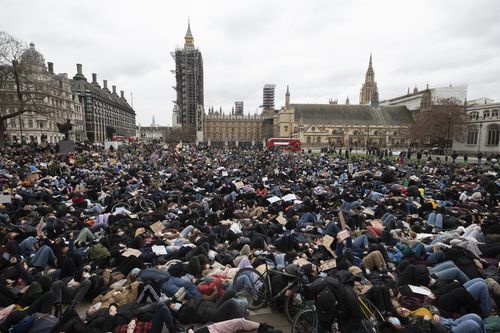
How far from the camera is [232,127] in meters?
113

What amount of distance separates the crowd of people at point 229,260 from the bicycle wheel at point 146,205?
0.04 m

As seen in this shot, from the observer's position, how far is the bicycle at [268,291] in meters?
5.12

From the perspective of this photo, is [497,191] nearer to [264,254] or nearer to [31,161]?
[264,254]

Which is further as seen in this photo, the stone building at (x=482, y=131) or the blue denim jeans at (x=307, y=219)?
the stone building at (x=482, y=131)

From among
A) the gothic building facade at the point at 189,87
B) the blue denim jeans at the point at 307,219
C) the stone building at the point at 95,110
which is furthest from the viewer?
the gothic building facade at the point at 189,87

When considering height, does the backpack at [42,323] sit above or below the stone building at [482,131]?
below

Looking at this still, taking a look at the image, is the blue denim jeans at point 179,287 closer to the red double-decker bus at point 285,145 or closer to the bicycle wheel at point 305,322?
the bicycle wheel at point 305,322

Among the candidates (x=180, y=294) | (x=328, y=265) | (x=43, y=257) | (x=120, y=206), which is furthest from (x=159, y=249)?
(x=120, y=206)

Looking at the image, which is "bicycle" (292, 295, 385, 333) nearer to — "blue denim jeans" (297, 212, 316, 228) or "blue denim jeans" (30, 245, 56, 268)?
"blue denim jeans" (297, 212, 316, 228)

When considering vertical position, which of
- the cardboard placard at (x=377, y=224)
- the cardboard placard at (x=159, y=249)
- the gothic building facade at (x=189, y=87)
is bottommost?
the cardboard placard at (x=159, y=249)

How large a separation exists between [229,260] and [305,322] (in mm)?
2925

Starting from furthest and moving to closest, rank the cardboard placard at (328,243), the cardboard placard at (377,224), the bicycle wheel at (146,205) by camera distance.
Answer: the bicycle wheel at (146,205)
the cardboard placard at (377,224)
the cardboard placard at (328,243)

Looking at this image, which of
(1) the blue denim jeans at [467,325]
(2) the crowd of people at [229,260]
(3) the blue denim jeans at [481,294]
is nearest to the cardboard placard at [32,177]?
(2) the crowd of people at [229,260]

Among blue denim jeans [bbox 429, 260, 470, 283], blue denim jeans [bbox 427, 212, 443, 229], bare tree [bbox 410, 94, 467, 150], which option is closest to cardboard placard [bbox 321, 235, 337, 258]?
blue denim jeans [bbox 429, 260, 470, 283]
